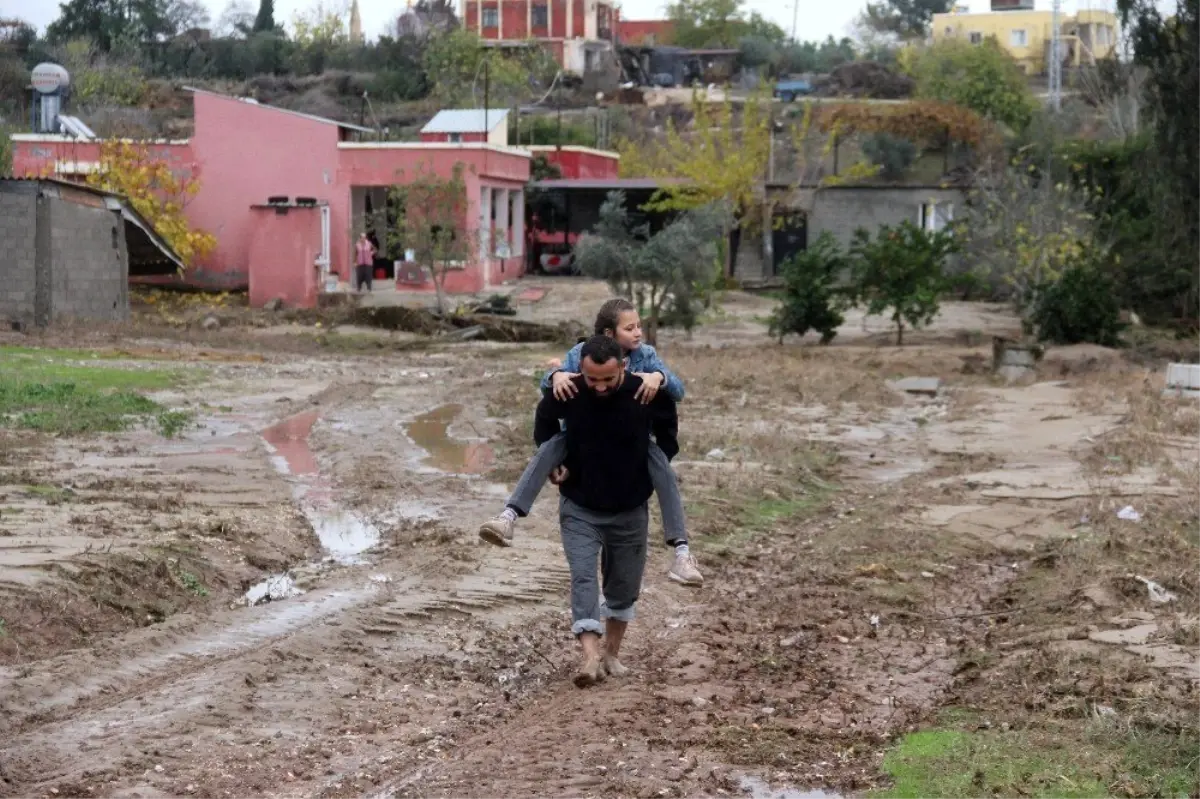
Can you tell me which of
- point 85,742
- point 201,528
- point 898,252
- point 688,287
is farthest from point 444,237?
point 85,742

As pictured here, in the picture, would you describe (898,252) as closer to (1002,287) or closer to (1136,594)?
(1002,287)

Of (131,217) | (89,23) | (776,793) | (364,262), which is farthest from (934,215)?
(89,23)

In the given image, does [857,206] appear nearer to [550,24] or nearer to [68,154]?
[68,154]

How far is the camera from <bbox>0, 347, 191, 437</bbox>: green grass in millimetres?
16422

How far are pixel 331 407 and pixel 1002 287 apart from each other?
2852 cm

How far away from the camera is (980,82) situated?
8338cm

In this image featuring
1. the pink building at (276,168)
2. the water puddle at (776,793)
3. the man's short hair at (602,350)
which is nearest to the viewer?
the water puddle at (776,793)

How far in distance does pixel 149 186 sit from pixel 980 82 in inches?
1998

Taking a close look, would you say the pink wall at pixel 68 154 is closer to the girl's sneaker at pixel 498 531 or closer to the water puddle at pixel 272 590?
the water puddle at pixel 272 590

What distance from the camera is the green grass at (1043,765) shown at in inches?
231

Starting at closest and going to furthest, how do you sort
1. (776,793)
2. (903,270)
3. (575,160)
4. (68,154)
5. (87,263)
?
(776,793) < (903,270) < (87,263) < (68,154) < (575,160)

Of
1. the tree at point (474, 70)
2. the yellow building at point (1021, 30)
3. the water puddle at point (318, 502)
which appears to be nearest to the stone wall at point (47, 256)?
the water puddle at point (318, 502)

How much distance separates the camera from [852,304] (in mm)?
32312

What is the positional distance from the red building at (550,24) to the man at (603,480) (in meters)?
93.1
